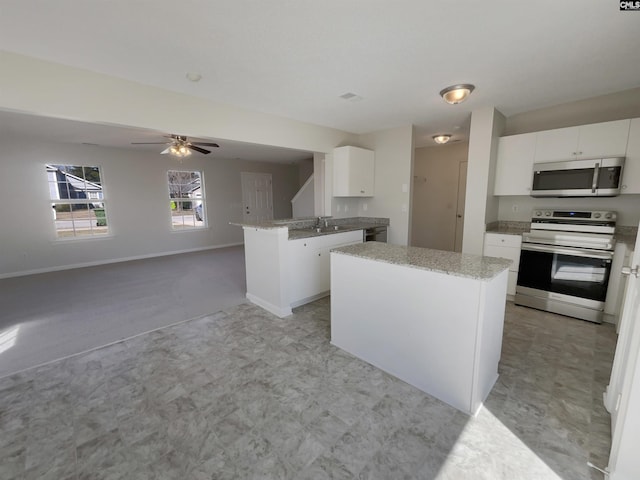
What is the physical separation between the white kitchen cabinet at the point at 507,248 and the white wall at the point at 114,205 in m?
6.13

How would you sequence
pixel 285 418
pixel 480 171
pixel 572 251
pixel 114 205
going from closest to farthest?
pixel 285 418 → pixel 572 251 → pixel 480 171 → pixel 114 205

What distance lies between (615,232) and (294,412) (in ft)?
13.0

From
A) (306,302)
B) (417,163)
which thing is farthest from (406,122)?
(306,302)

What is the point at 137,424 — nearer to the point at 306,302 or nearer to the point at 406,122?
the point at 306,302

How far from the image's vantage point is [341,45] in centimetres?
209

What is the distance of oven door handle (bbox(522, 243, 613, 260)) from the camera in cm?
285

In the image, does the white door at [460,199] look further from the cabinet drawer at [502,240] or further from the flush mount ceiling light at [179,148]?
the flush mount ceiling light at [179,148]

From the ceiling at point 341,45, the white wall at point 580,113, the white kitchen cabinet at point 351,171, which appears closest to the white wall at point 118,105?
the ceiling at point 341,45

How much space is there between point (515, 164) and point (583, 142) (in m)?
0.64

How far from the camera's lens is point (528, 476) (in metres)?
1.37

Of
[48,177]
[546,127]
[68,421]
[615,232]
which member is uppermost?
[546,127]

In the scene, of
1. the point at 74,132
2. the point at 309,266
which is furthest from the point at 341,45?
the point at 74,132

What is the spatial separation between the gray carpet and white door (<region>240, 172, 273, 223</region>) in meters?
2.59

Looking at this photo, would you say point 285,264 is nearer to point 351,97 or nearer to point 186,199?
point 351,97
